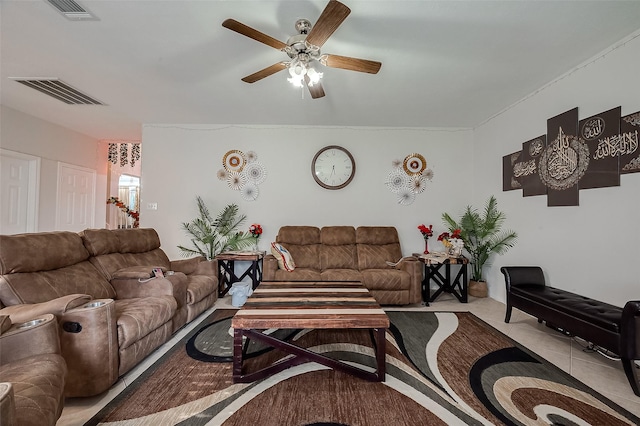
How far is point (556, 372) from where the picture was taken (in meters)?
2.02

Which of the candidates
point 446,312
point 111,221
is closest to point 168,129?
point 111,221

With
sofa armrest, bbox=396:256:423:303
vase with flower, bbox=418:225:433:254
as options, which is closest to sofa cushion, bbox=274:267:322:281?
sofa armrest, bbox=396:256:423:303

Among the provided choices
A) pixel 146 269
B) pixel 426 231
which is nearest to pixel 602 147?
pixel 426 231

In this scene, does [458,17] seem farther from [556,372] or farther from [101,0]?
[556,372]

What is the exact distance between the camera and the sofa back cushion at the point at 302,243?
3857 millimetres

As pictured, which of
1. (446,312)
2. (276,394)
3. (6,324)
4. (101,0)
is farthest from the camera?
(446,312)

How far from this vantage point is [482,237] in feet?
12.9

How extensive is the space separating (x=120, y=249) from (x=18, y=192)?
2855 mm

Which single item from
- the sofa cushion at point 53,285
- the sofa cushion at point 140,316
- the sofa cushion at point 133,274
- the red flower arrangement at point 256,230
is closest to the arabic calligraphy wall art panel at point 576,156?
the red flower arrangement at point 256,230

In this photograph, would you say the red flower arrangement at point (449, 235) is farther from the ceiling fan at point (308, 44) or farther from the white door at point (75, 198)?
the white door at point (75, 198)

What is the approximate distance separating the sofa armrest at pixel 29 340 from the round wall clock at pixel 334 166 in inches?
138

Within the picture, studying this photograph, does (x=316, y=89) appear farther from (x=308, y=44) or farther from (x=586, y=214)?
(x=586, y=214)

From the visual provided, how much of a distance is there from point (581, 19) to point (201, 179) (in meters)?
4.65

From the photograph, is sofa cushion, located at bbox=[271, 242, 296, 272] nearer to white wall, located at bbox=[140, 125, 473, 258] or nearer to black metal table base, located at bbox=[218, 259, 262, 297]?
black metal table base, located at bbox=[218, 259, 262, 297]
